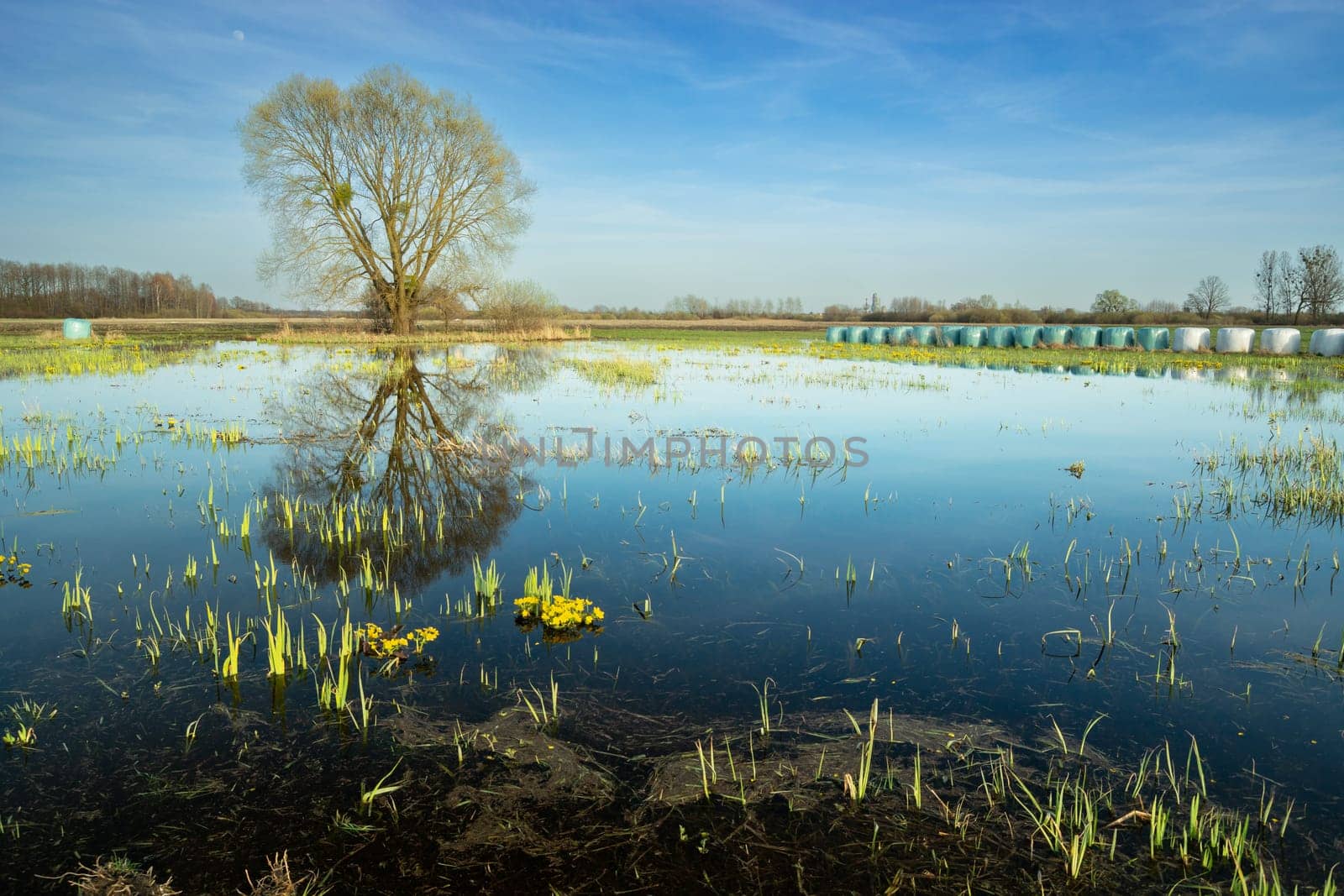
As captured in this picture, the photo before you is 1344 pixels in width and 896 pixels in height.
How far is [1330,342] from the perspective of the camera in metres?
30.2

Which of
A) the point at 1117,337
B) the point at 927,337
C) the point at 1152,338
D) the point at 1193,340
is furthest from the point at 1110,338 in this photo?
the point at 927,337

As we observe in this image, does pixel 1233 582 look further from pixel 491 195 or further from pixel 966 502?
pixel 491 195

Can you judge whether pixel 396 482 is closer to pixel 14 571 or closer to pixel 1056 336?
pixel 14 571

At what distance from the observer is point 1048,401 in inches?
691

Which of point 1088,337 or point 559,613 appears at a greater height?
point 1088,337

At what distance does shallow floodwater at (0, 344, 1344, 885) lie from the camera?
3.80 metres

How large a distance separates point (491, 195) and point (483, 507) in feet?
120

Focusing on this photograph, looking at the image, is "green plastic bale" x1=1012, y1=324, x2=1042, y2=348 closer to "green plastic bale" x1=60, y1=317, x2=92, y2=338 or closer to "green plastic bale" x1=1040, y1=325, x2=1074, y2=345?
"green plastic bale" x1=1040, y1=325, x2=1074, y2=345

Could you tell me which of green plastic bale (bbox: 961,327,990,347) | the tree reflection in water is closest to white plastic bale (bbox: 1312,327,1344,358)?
green plastic bale (bbox: 961,327,990,347)

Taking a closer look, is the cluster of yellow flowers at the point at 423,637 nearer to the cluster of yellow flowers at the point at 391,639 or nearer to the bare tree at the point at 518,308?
the cluster of yellow flowers at the point at 391,639

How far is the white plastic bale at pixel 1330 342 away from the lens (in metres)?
30.0

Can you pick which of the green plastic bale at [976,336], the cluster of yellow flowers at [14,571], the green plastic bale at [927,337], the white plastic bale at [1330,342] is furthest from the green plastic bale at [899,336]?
the cluster of yellow flowers at [14,571]

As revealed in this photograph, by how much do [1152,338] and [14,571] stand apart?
39241mm

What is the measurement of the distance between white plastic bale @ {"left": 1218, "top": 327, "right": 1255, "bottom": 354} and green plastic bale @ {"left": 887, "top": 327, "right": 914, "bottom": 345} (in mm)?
13297
